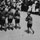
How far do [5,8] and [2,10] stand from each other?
0.81 feet

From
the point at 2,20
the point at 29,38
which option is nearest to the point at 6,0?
the point at 2,20

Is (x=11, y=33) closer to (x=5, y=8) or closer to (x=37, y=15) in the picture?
(x=5, y=8)

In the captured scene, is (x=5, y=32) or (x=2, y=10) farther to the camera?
(x=5, y=32)

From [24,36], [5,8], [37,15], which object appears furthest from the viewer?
[37,15]

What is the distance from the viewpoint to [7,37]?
6.51m

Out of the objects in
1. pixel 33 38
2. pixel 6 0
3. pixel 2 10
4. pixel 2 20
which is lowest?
pixel 33 38

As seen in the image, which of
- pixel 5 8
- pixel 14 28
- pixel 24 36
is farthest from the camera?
pixel 14 28

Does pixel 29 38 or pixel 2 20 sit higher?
pixel 2 20

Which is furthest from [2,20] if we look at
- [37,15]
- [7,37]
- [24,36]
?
[37,15]

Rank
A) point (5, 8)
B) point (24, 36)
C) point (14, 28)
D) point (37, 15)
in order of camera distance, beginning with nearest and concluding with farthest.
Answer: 1. point (5, 8)
2. point (24, 36)
3. point (14, 28)
4. point (37, 15)

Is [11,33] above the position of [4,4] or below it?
below

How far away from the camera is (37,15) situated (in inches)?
477

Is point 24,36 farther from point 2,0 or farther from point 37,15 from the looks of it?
point 37,15

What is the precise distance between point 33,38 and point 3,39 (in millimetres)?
1682
